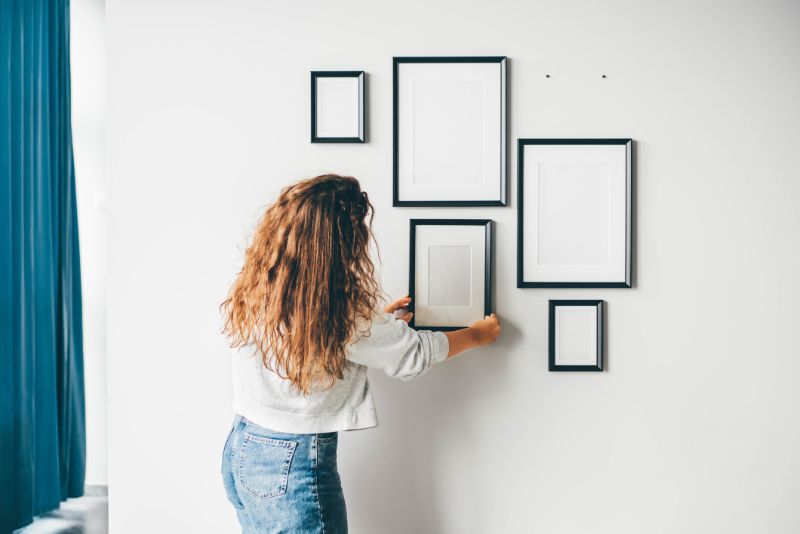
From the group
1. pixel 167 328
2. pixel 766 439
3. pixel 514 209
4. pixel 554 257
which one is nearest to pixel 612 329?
pixel 554 257

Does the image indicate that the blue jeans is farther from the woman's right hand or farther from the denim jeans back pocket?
the woman's right hand

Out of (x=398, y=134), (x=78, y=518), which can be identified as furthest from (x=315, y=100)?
(x=78, y=518)

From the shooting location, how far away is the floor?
1.89 metres

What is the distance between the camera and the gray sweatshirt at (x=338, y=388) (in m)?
1.04

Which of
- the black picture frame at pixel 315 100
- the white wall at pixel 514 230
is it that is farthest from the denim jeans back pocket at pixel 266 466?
the black picture frame at pixel 315 100

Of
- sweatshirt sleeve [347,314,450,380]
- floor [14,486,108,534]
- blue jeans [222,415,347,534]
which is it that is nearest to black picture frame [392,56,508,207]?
sweatshirt sleeve [347,314,450,380]

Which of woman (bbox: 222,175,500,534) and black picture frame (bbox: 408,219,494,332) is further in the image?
black picture frame (bbox: 408,219,494,332)

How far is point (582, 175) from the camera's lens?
1.39m

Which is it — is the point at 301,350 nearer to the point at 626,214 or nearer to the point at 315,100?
the point at 315,100

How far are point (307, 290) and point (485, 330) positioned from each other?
1.82 feet

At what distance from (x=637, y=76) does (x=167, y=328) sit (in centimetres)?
156

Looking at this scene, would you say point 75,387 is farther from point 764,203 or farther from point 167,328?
point 764,203

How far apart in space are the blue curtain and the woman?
1.27m

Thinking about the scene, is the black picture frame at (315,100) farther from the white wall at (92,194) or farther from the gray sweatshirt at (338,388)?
the white wall at (92,194)
